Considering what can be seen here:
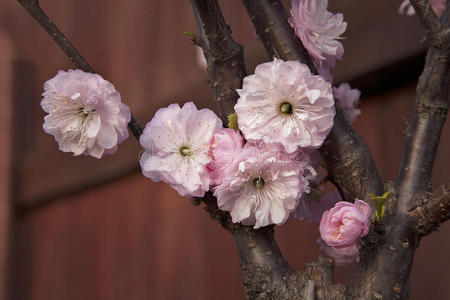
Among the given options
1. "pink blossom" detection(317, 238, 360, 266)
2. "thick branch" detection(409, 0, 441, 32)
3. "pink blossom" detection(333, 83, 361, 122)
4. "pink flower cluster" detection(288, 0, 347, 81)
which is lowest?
"pink blossom" detection(317, 238, 360, 266)

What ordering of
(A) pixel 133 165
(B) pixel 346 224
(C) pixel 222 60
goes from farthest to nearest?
(A) pixel 133 165 < (C) pixel 222 60 < (B) pixel 346 224

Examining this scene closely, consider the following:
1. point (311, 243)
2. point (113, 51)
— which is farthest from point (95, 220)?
point (311, 243)

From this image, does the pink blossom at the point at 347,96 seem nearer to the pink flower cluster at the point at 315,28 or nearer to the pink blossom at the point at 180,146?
the pink flower cluster at the point at 315,28

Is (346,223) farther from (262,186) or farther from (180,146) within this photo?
(180,146)

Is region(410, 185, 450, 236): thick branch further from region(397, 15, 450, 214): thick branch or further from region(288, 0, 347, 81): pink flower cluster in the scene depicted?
region(288, 0, 347, 81): pink flower cluster

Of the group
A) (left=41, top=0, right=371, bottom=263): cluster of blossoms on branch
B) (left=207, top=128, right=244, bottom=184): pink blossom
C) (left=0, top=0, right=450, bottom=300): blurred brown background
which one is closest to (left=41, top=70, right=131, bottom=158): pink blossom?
(left=41, top=0, right=371, bottom=263): cluster of blossoms on branch

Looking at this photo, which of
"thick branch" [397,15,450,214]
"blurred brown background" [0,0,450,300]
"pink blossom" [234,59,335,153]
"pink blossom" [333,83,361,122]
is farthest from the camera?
"blurred brown background" [0,0,450,300]

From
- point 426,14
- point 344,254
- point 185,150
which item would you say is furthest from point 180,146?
point 426,14
